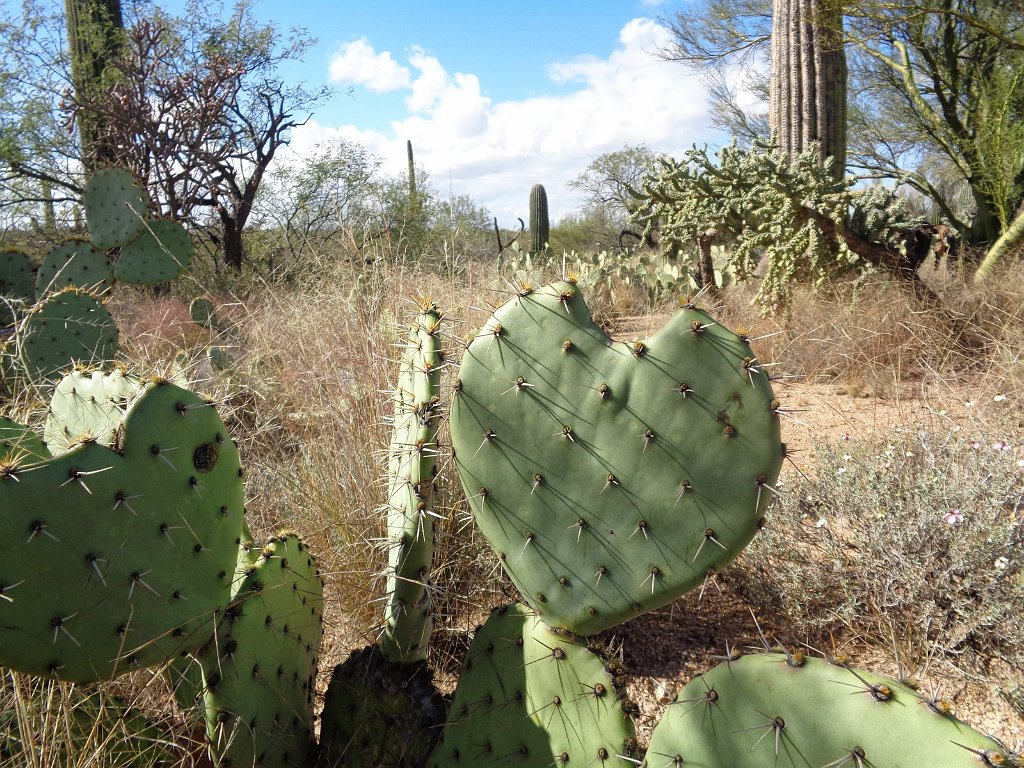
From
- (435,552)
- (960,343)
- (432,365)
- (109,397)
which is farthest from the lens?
(960,343)

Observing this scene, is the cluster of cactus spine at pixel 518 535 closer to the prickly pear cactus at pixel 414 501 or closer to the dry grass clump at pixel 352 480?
the prickly pear cactus at pixel 414 501

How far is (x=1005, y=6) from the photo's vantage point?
833 centimetres

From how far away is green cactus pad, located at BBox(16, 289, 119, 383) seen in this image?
3705mm

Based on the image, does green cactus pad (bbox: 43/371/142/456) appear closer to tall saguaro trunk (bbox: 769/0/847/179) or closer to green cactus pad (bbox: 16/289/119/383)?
green cactus pad (bbox: 16/289/119/383)

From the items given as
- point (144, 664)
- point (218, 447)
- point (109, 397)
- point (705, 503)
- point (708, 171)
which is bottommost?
point (144, 664)

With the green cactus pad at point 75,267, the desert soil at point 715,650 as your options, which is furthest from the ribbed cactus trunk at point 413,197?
the desert soil at point 715,650

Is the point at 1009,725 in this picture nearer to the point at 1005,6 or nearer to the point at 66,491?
the point at 66,491

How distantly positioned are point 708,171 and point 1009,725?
12.9 ft

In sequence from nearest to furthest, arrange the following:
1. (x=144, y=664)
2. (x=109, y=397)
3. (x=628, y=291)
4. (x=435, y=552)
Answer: (x=144, y=664) < (x=109, y=397) < (x=435, y=552) < (x=628, y=291)

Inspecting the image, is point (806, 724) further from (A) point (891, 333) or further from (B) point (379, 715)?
(A) point (891, 333)

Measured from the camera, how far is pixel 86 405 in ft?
5.37

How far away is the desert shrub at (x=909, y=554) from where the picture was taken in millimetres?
1898

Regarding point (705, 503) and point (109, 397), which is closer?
point (705, 503)

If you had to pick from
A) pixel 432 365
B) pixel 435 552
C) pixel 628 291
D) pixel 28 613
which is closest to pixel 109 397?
pixel 28 613
